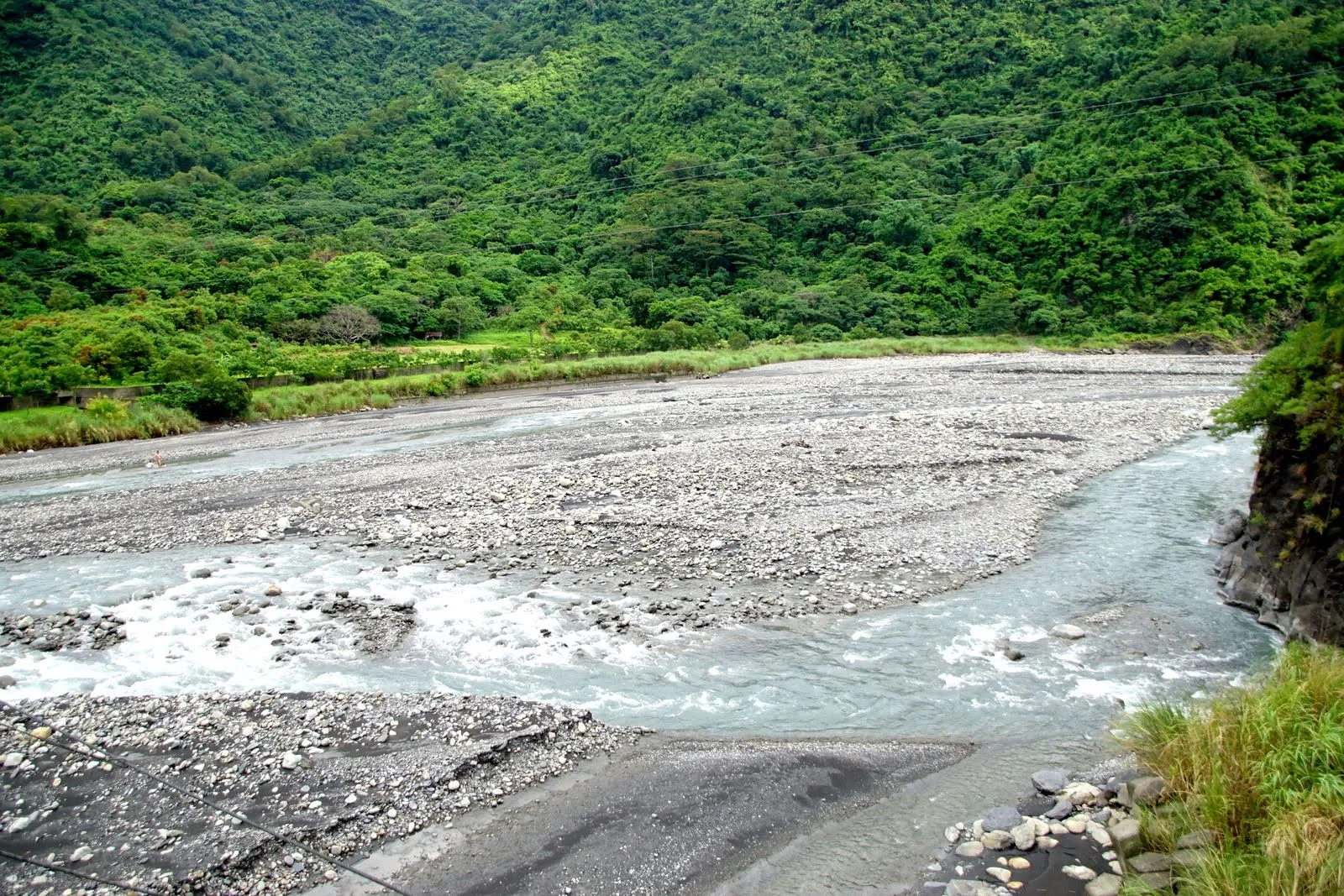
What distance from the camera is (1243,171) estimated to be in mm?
72625

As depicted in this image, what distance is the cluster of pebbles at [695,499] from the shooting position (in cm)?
1401

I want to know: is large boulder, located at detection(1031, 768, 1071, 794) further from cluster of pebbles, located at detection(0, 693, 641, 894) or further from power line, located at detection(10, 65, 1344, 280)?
power line, located at detection(10, 65, 1344, 280)

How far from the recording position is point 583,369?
58688 millimetres

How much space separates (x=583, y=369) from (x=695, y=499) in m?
41.0

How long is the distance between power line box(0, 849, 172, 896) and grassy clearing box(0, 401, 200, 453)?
35.2 m

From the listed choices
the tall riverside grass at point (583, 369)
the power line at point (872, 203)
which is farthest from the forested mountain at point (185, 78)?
the tall riverside grass at point (583, 369)

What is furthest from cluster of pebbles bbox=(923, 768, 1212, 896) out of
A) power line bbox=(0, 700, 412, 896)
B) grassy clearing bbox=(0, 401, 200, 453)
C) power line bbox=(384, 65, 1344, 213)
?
power line bbox=(384, 65, 1344, 213)

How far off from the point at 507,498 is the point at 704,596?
27.2 feet

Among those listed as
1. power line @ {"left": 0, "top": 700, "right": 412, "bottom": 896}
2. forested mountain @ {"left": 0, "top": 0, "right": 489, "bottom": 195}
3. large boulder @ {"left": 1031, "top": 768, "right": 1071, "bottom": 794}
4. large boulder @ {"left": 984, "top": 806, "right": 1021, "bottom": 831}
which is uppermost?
forested mountain @ {"left": 0, "top": 0, "right": 489, "bottom": 195}

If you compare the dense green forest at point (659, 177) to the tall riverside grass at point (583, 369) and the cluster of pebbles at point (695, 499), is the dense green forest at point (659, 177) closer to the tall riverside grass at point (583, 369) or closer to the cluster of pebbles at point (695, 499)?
the tall riverside grass at point (583, 369)

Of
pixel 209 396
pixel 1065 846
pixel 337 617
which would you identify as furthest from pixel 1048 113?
pixel 1065 846

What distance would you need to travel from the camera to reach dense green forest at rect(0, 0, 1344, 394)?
70438 millimetres

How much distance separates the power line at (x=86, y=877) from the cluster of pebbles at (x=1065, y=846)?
615cm

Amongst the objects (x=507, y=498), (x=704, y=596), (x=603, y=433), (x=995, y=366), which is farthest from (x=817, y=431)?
(x=995, y=366)
